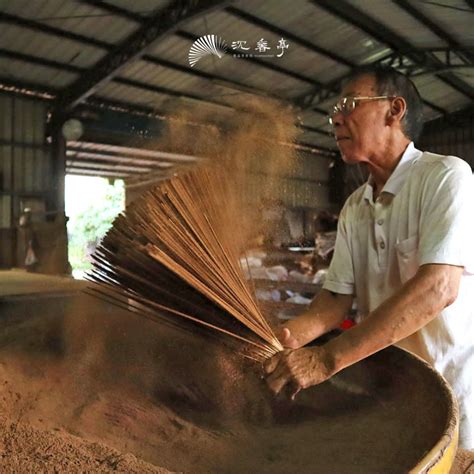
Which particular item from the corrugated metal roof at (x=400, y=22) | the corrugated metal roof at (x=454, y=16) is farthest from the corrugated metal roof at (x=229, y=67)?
the corrugated metal roof at (x=454, y=16)

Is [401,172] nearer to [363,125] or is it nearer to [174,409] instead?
[363,125]

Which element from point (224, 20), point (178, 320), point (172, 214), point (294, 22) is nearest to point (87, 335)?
point (178, 320)

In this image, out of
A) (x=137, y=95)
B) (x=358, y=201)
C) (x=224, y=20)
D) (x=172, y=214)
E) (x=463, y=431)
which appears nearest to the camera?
(x=172, y=214)

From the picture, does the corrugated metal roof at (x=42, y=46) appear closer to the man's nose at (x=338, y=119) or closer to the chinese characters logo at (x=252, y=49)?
the chinese characters logo at (x=252, y=49)

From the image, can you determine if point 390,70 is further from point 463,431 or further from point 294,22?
point 294,22

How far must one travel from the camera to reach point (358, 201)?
1.15 m

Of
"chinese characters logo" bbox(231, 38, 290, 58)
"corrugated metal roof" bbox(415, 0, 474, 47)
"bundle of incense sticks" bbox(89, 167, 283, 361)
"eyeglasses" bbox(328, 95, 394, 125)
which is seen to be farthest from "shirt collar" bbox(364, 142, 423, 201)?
"corrugated metal roof" bbox(415, 0, 474, 47)

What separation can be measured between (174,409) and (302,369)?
0.40 metres

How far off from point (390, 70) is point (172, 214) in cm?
63

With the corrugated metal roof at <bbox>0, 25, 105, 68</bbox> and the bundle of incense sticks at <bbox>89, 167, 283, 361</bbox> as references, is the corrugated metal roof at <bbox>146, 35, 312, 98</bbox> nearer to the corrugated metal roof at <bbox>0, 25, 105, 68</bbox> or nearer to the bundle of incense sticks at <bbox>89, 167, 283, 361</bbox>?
the corrugated metal roof at <bbox>0, 25, 105, 68</bbox>

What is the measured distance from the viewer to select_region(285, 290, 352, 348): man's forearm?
1039 millimetres

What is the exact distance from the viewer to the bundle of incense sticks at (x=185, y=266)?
2.51 ft

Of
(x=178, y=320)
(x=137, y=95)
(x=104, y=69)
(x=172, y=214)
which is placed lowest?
(x=178, y=320)

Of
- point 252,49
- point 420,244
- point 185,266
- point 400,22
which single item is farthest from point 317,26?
point 185,266
